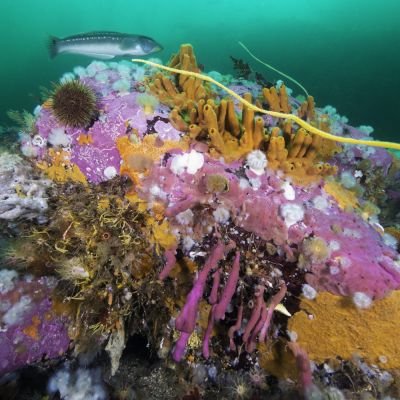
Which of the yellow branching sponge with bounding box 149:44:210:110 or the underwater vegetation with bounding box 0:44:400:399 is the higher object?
the yellow branching sponge with bounding box 149:44:210:110

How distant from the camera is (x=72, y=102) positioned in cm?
281

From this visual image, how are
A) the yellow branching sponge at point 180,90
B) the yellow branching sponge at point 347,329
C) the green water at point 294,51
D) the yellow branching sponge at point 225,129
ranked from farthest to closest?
the green water at point 294,51 < the yellow branching sponge at point 180,90 < the yellow branching sponge at point 225,129 < the yellow branching sponge at point 347,329

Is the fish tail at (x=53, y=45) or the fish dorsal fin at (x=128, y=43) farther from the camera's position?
the fish tail at (x=53, y=45)

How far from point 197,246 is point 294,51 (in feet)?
113

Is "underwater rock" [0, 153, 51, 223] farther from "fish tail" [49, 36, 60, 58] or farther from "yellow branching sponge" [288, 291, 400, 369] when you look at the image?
"yellow branching sponge" [288, 291, 400, 369]

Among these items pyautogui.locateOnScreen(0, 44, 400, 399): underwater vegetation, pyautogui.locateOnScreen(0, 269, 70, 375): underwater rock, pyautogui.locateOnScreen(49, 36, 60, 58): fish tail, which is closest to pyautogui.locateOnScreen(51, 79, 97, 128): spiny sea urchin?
pyautogui.locateOnScreen(0, 44, 400, 399): underwater vegetation

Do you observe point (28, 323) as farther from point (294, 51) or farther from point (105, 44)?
point (294, 51)

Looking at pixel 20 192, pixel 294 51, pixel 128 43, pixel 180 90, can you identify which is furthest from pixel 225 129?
pixel 294 51

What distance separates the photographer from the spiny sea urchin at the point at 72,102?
2.82m

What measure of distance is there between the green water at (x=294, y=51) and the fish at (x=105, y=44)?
524mm

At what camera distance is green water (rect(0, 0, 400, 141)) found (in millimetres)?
19797

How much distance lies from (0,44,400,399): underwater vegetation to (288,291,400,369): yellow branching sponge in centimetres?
1

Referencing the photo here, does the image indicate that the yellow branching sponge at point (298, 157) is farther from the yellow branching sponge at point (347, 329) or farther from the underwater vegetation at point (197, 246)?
the yellow branching sponge at point (347, 329)

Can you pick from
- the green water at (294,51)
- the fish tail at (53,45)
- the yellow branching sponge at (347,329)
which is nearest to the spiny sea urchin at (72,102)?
the green water at (294,51)
